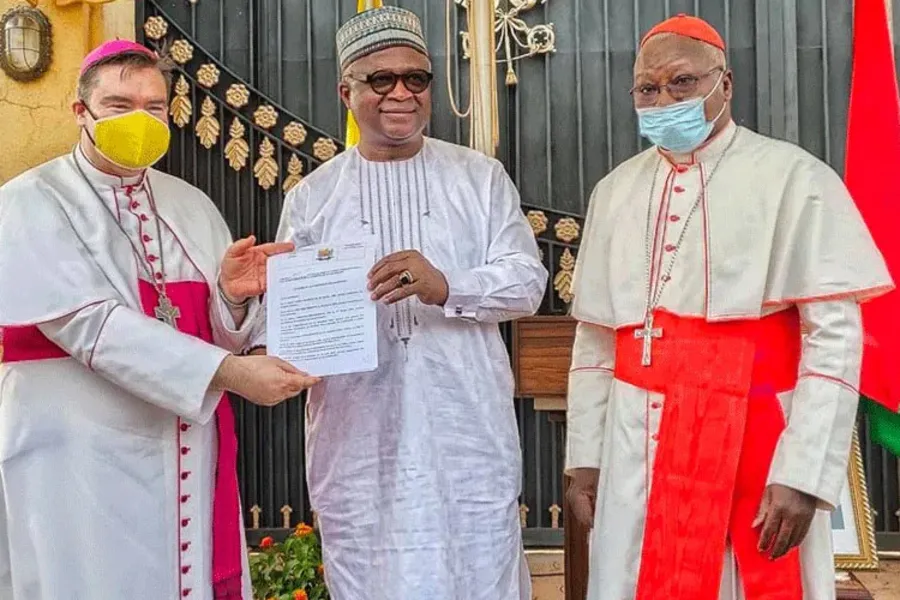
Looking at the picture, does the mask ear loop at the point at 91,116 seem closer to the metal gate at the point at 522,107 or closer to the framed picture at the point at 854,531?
the metal gate at the point at 522,107

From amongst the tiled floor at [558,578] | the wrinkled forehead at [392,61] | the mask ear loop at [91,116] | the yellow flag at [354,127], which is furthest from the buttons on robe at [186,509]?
the tiled floor at [558,578]

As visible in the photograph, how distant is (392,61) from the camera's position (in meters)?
2.81

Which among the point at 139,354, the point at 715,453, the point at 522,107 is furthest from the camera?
the point at 522,107

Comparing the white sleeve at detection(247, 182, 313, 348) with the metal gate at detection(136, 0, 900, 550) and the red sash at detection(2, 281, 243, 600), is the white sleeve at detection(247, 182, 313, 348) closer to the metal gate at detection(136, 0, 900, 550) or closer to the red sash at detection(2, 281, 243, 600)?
the red sash at detection(2, 281, 243, 600)

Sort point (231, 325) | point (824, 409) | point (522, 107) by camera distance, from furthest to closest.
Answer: point (522, 107) < point (231, 325) < point (824, 409)

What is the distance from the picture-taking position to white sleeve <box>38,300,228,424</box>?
2453 mm

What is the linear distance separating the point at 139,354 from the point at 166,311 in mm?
196

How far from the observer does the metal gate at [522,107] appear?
4.86m

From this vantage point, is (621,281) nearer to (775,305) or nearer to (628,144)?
(775,305)

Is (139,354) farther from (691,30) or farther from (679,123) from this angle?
(691,30)

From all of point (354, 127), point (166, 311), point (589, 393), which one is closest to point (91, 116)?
point (166, 311)

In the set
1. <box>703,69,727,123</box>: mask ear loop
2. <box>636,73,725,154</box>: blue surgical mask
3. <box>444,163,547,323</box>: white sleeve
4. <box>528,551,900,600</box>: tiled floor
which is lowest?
<box>528,551,900,600</box>: tiled floor

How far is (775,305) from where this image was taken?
233 cm

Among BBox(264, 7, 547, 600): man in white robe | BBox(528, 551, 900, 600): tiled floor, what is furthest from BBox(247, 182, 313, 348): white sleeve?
BBox(528, 551, 900, 600): tiled floor
